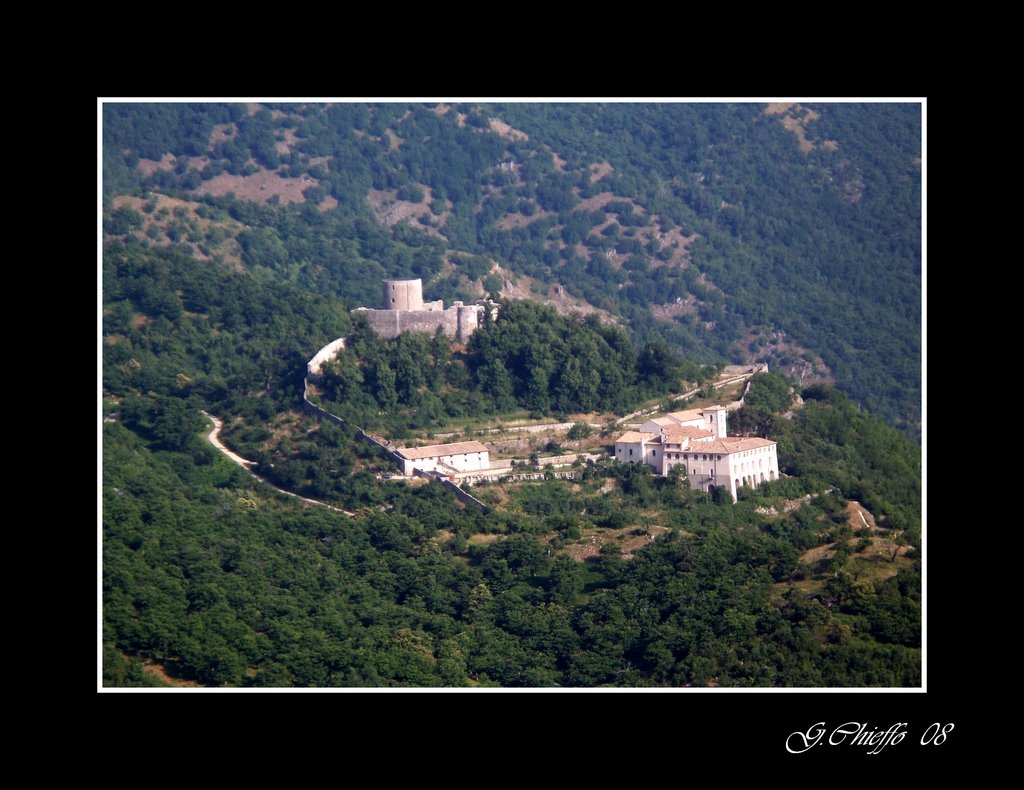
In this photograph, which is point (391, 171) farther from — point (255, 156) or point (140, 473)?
point (140, 473)

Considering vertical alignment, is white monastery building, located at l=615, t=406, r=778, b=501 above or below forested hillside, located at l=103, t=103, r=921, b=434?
below

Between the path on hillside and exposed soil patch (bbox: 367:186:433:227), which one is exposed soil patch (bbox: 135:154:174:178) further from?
the path on hillside

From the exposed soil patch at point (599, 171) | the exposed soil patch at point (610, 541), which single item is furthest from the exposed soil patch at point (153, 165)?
the exposed soil patch at point (610, 541)

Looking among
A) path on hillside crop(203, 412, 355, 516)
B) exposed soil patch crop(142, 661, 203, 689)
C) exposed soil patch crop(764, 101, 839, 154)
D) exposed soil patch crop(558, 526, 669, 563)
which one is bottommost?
exposed soil patch crop(142, 661, 203, 689)

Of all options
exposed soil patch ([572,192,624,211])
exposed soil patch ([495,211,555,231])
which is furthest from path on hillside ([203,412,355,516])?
exposed soil patch ([572,192,624,211])

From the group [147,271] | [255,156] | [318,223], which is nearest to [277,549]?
[147,271]

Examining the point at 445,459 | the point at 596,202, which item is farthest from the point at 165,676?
the point at 596,202

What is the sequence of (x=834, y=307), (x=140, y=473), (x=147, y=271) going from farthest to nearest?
(x=834, y=307) → (x=147, y=271) → (x=140, y=473)
